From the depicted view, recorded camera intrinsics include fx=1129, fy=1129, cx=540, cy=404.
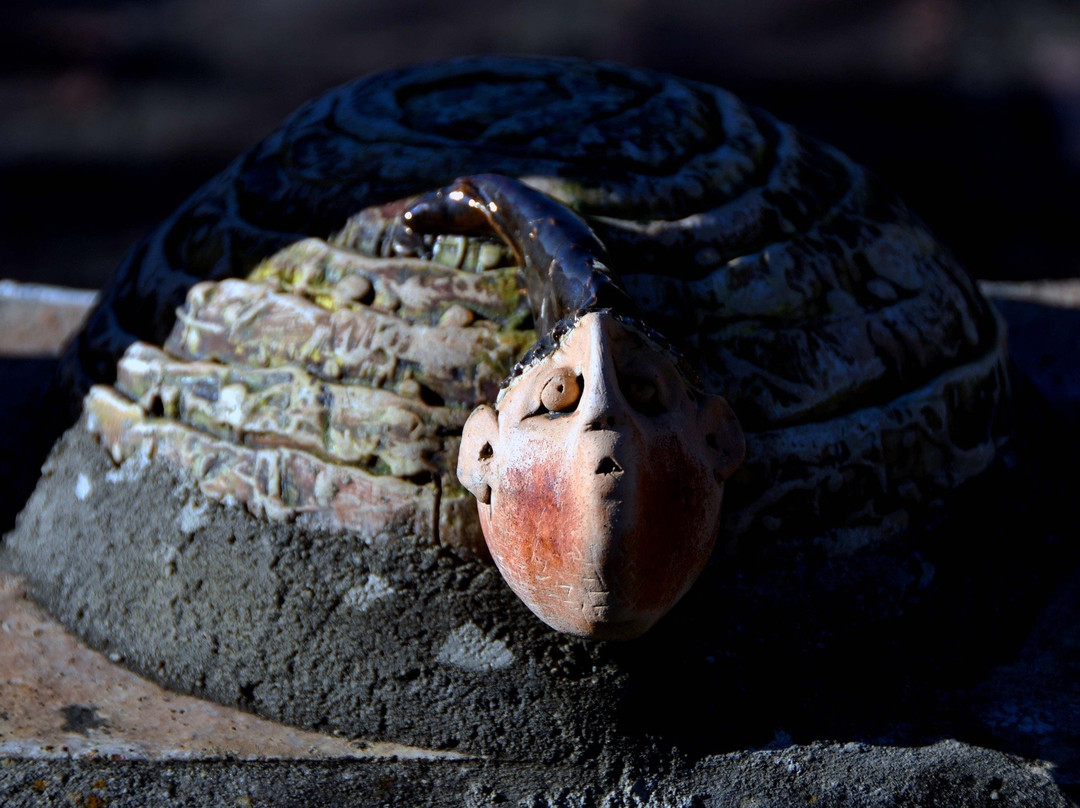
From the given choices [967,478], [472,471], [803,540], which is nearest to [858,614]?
[803,540]

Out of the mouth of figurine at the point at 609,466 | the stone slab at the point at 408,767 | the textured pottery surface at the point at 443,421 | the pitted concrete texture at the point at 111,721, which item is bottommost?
the pitted concrete texture at the point at 111,721

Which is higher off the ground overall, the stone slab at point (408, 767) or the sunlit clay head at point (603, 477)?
the sunlit clay head at point (603, 477)

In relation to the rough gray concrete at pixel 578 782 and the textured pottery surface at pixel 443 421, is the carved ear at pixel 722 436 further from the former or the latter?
the rough gray concrete at pixel 578 782

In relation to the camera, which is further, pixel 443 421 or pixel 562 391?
pixel 443 421

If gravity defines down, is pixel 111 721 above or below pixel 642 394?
below

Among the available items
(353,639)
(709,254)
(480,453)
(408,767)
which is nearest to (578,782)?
(408,767)

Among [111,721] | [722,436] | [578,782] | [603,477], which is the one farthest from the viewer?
[111,721]

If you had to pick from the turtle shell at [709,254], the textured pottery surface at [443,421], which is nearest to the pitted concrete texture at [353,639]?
the textured pottery surface at [443,421]

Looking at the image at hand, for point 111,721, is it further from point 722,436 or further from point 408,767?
point 722,436

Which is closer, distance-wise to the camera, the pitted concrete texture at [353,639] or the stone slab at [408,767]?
the stone slab at [408,767]
